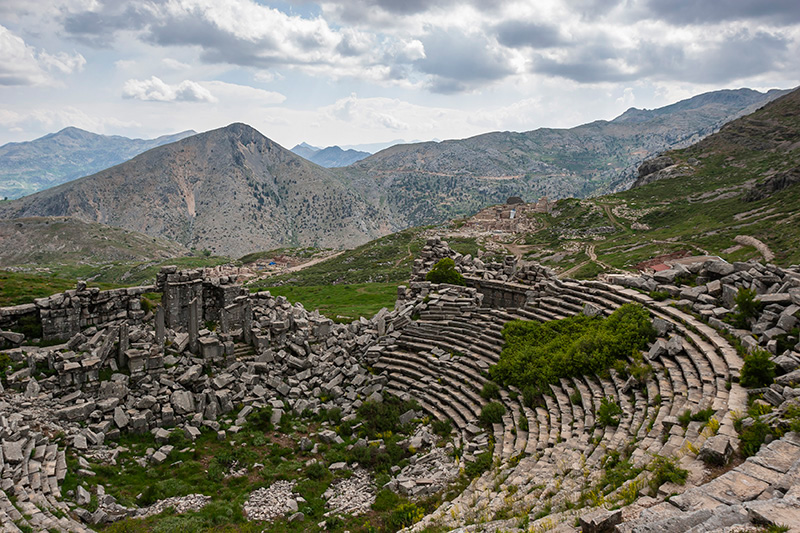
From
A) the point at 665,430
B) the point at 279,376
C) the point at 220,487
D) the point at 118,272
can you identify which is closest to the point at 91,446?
the point at 220,487

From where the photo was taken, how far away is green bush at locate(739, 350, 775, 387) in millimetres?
11867

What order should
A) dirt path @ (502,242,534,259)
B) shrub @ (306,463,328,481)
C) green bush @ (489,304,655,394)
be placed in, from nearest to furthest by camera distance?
shrub @ (306,463,328,481)
green bush @ (489,304,655,394)
dirt path @ (502,242,534,259)

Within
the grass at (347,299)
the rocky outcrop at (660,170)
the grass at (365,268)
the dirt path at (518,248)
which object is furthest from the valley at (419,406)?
the rocky outcrop at (660,170)

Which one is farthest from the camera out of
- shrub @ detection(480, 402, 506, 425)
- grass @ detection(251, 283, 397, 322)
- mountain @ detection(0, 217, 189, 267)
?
mountain @ detection(0, 217, 189, 267)

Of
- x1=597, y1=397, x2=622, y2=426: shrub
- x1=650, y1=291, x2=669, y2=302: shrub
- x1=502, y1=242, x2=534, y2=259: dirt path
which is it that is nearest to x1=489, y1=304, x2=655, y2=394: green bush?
x1=650, y1=291, x2=669, y2=302: shrub

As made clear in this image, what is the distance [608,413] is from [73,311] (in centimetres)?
2185

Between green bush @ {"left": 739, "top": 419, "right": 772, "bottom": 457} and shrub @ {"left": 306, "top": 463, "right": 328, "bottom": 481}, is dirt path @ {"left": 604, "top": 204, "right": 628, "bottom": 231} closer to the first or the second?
shrub @ {"left": 306, "top": 463, "right": 328, "bottom": 481}

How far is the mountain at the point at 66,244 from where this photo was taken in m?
126

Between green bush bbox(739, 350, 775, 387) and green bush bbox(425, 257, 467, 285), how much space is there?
18207 mm

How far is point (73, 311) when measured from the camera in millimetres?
20703

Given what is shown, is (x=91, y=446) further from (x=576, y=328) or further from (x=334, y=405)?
(x=576, y=328)

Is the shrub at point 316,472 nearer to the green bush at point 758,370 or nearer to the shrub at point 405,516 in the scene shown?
the shrub at point 405,516

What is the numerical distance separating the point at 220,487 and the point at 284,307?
1274 cm

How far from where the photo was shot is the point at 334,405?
21594mm
